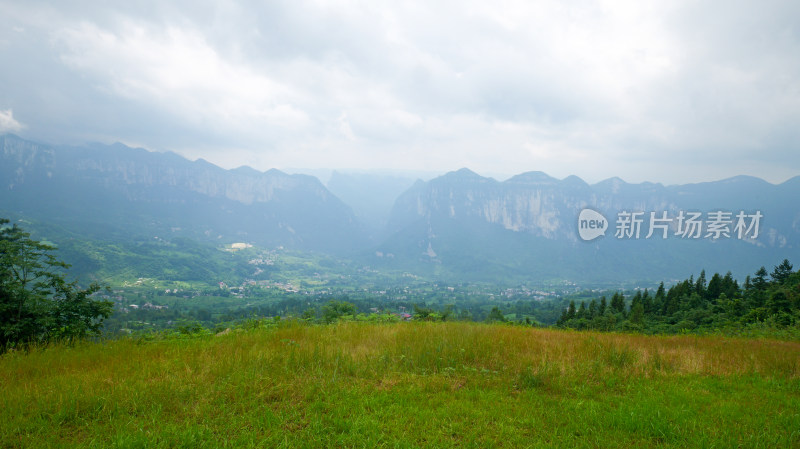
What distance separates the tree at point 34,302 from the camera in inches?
267

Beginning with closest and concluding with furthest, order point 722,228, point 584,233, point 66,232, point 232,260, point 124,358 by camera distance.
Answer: point 124,358 < point 722,228 < point 584,233 < point 66,232 < point 232,260

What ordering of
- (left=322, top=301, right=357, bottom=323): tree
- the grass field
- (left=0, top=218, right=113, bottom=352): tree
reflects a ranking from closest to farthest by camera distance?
1. the grass field
2. (left=0, top=218, right=113, bottom=352): tree
3. (left=322, top=301, right=357, bottom=323): tree

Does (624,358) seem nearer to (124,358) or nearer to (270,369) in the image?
(270,369)

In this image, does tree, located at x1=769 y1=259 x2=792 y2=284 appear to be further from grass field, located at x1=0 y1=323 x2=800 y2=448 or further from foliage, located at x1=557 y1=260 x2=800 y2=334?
grass field, located at x1=0 y1=323 x2=800 y2=448

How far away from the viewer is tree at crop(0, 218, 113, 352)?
Result: 6.79 m

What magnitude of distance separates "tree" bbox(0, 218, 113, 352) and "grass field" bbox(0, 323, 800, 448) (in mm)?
999

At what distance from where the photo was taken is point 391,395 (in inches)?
202

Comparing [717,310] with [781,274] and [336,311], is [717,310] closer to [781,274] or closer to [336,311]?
[781,274]

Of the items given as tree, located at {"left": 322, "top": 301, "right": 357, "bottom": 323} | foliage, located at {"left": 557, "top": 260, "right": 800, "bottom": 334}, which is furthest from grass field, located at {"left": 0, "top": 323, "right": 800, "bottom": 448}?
foliage, located at {"left": 557, "top": 260, "right": 800, "bottom": 334}

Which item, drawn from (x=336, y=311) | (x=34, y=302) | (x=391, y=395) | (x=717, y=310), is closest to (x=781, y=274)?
(x=717, y=310)

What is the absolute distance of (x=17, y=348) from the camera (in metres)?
6.75

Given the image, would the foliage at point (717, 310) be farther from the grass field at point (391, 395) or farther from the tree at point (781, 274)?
the grass field at point (391, 395)

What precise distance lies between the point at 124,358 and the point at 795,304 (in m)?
34.6

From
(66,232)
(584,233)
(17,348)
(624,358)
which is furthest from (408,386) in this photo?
(66,232)
